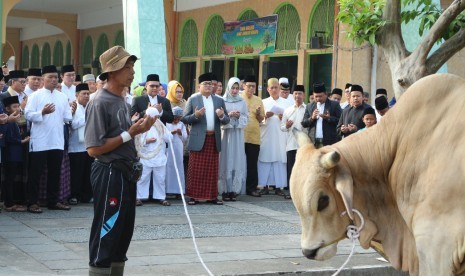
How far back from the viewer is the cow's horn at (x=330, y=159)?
4.74 metres

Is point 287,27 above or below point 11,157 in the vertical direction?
above

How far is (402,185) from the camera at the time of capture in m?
4.84

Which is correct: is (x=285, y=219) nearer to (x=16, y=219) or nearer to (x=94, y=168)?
(x=16, y=219)

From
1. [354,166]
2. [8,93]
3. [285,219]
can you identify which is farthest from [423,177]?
[8,93]

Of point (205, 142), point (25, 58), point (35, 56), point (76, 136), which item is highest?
point (35, 56)

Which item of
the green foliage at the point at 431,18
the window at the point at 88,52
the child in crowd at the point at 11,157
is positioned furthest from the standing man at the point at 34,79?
the window at the point at 88,52

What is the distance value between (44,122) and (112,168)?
233 inches

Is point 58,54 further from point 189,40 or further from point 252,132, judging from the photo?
point 252,132

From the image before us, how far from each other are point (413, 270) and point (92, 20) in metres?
28.4

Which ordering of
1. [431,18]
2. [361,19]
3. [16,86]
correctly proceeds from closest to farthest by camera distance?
[431,18]
[361,19]
[16,86]

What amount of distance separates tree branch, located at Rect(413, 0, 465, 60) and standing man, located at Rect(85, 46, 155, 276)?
9.88ft

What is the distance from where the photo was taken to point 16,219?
11.8 meters

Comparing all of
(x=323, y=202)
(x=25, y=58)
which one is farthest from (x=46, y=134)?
(x=25, y=58)

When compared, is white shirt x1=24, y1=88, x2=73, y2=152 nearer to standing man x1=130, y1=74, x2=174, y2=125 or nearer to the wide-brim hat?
standing man x1=130, y1=74, x2=174, y2=125
